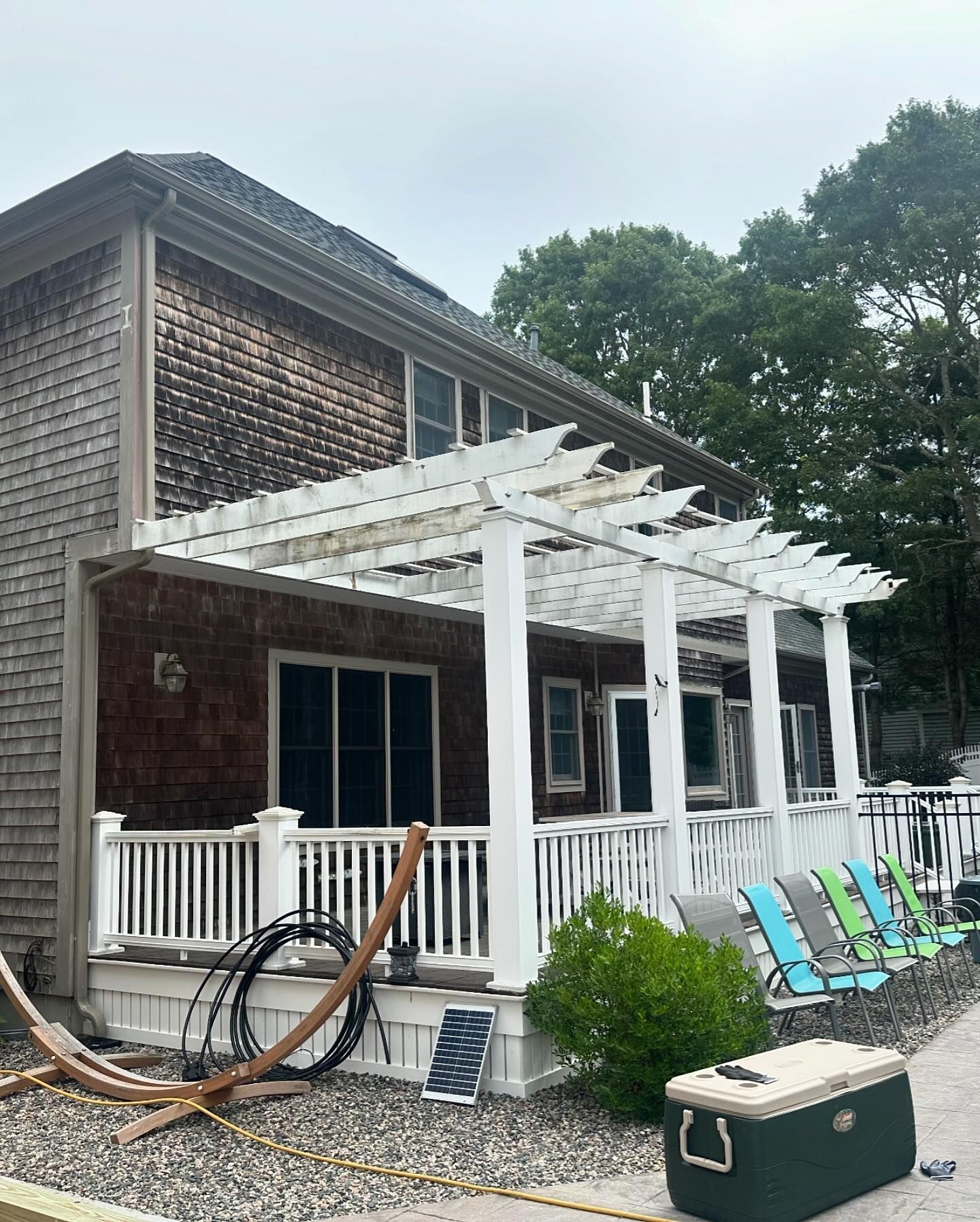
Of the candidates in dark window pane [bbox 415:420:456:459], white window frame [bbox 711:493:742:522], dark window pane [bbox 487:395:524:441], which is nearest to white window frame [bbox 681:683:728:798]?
white window frame [bbox 711:493:742:522]

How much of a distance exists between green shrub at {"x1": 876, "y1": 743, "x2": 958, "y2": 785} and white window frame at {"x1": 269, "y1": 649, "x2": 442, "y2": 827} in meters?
14.1

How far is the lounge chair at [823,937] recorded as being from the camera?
6969 millimetres

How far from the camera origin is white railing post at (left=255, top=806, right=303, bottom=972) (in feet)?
21.7

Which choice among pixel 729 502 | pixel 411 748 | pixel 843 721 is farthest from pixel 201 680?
pixel 729 502

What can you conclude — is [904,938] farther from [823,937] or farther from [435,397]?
[435,397]

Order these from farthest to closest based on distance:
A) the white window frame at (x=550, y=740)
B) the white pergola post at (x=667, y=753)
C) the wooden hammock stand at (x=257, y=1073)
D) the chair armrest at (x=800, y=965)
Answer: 1. the white window frame at (x=550, y=740)
2. the white pergola post at (x=667, y=753)
3. the chair armrest at (x=800, y=965)
4. the wooden hammock stand at (x=257, y=1073)

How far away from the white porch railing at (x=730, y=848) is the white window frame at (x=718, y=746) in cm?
662

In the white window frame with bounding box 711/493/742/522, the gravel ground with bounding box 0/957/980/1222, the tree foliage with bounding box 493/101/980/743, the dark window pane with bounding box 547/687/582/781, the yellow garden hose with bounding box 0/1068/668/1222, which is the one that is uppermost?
the tree foliage with bounding box 493/101/980/743

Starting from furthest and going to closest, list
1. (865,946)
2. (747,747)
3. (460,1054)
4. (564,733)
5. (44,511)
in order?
(747,747) → (564,733) → (44,511) → (865,946) → (460,1054)

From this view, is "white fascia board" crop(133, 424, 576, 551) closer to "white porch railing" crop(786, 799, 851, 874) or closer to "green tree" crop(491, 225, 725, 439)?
"white porch railing" crop(786, 799, 851, 874)

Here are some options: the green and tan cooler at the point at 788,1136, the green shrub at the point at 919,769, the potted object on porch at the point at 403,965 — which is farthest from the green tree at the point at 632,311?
the green and tan cooler at the point at 788,1136

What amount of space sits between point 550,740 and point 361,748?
343 centimetres

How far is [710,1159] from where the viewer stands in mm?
3822

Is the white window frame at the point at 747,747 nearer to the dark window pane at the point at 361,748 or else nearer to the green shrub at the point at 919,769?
the green shrub at the point at 919,769
